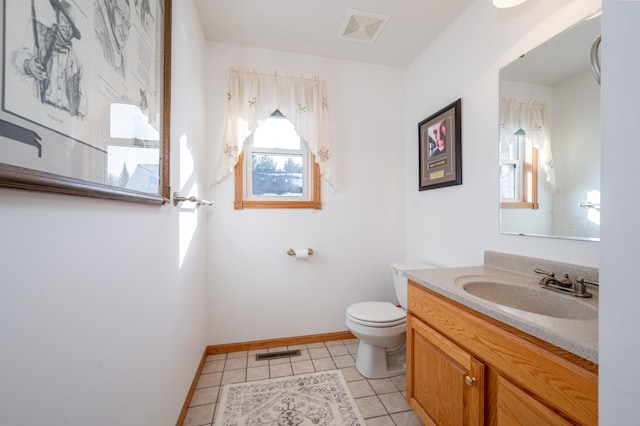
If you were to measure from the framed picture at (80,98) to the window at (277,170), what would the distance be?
1.05 m

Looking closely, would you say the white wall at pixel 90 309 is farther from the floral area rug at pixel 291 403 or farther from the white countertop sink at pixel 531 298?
the white countertop sink at pixel 531 298

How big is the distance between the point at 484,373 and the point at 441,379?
0.26 metres

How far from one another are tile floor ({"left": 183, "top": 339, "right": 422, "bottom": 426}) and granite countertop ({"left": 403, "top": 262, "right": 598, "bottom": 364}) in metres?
0.81

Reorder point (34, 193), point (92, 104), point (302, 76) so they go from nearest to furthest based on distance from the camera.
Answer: point (34, 193)
point (92, 104)
point (302, 76)

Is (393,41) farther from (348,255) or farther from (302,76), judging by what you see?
(348,255)

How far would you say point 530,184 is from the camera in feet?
4.16

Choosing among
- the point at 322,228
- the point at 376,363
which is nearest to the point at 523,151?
the point at 322,228

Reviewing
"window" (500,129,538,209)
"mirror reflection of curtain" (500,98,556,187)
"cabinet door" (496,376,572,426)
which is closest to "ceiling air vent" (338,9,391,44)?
"mirror reflection of curtain" (500,98,556,187)

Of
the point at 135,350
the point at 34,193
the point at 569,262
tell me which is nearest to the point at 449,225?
the point at 569,262

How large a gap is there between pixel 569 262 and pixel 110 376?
1770 millimetres

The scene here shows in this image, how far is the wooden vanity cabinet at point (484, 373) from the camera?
0.63m

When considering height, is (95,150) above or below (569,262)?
above

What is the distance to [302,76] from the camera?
6.81 feet

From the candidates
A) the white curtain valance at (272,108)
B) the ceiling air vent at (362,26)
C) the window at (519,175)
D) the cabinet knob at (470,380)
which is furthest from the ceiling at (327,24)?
the cabinet knob at (470,380)
